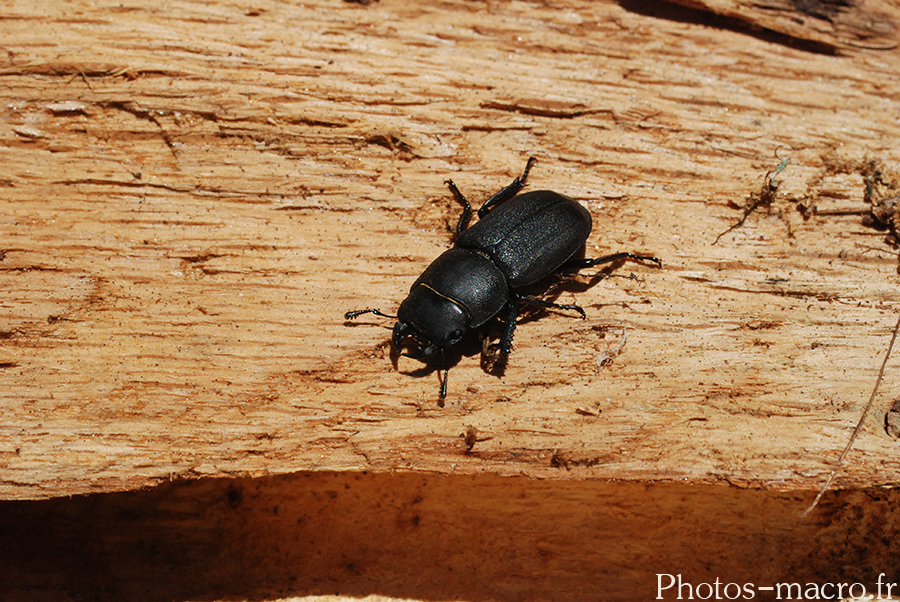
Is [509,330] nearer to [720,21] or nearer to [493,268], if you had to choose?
[493,268]

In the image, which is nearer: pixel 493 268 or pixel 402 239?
pixel 493 268

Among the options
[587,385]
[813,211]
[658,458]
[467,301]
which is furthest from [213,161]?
[813,211]

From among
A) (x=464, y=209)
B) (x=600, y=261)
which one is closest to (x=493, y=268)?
(x=464, y=209)

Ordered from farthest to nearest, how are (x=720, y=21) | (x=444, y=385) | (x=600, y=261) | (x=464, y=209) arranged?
(x=720, y=21), (x=464, y=209), (x=600, y=261), (x=444, y=385)

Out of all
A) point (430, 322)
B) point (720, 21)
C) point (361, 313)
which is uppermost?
point (720, 21)

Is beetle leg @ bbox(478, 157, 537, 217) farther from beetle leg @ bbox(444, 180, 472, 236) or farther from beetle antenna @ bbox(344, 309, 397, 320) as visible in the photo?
beetle antenna @ bbox(344, 309, 397, 320)

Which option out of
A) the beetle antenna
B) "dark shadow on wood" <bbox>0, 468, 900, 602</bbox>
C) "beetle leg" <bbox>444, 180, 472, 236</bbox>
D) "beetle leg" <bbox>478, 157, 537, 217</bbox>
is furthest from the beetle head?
"dark shadow on wood" <bbox>0, 468, 900, 602</bbox>

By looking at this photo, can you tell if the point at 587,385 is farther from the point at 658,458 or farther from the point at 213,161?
the point at 213,161
